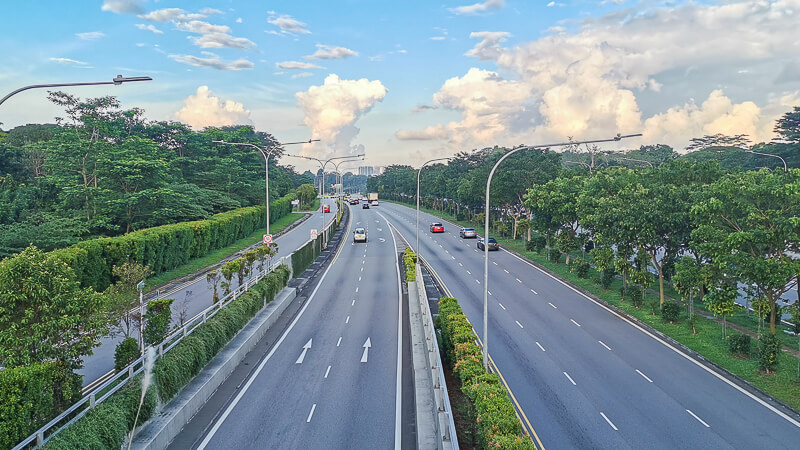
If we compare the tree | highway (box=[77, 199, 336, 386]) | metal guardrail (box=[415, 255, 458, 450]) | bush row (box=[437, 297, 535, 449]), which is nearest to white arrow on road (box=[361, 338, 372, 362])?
metal guardrail (box=[415, 255, 458, 450])

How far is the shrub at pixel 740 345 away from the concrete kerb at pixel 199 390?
2439cm

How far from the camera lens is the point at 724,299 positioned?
26.2m

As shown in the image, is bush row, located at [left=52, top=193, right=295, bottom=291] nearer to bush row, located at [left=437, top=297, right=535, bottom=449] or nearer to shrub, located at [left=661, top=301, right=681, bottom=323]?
bush row, located at [left=437, top=297, right=535, bottom=449]

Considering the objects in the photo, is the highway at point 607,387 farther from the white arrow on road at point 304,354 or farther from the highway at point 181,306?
the highway at point 181,306

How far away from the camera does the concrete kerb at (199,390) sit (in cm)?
1647

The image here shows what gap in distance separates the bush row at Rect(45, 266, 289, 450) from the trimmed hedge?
2.66ft

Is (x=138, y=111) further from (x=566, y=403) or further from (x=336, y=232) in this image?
(x=566, y=403)

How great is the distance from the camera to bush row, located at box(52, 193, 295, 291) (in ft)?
107

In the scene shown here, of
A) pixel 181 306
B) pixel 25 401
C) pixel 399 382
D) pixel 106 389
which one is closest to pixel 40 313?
pixel 25 401

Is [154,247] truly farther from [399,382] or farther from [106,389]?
[399,382]

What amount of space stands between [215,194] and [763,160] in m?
81.8

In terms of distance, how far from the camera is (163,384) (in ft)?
60.4

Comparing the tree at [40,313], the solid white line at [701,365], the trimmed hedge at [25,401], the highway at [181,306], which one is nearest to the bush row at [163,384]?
the trimmed hedge at [25,401]

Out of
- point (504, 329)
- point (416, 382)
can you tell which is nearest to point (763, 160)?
point (504, 329)
